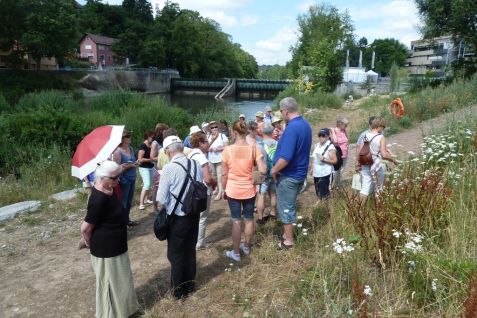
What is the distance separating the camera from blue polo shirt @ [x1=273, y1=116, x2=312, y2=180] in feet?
12.3

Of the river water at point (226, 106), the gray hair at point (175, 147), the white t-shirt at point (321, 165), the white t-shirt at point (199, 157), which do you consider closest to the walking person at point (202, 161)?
the white t-shirt at point (199, 157)

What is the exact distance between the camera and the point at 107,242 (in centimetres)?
310

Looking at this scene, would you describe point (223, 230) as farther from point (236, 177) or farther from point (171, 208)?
point (171, 208)

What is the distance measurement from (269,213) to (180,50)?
65750 millimetres

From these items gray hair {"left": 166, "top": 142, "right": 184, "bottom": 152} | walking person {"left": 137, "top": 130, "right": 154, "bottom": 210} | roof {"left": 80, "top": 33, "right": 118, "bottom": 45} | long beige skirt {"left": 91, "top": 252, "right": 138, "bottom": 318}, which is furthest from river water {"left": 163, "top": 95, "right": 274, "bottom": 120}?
roof {"left": 80, "top": 33, "right": 118, "bottom": 45}

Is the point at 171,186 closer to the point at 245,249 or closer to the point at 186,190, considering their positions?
the point at 186,190

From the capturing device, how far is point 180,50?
67.0 meters

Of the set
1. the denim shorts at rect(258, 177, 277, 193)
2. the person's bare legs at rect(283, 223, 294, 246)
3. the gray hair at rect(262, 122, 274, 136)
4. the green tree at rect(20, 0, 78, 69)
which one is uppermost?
the green tree at rect(20, 0, 78, 69)

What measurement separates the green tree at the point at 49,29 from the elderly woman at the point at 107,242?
4045 cm

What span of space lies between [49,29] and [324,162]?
40880mm

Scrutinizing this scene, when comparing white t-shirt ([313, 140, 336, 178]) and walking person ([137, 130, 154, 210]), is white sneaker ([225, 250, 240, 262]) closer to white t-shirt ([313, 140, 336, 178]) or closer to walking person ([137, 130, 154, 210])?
white t-shirt ([313, 140, 336, 178])

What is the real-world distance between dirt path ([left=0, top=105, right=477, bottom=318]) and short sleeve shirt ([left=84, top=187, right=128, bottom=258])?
797 mm

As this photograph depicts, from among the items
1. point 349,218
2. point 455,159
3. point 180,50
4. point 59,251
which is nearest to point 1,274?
point 59,251

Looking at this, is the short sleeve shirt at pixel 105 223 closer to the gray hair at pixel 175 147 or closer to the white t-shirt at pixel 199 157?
the gray hair at pixel 175 147
